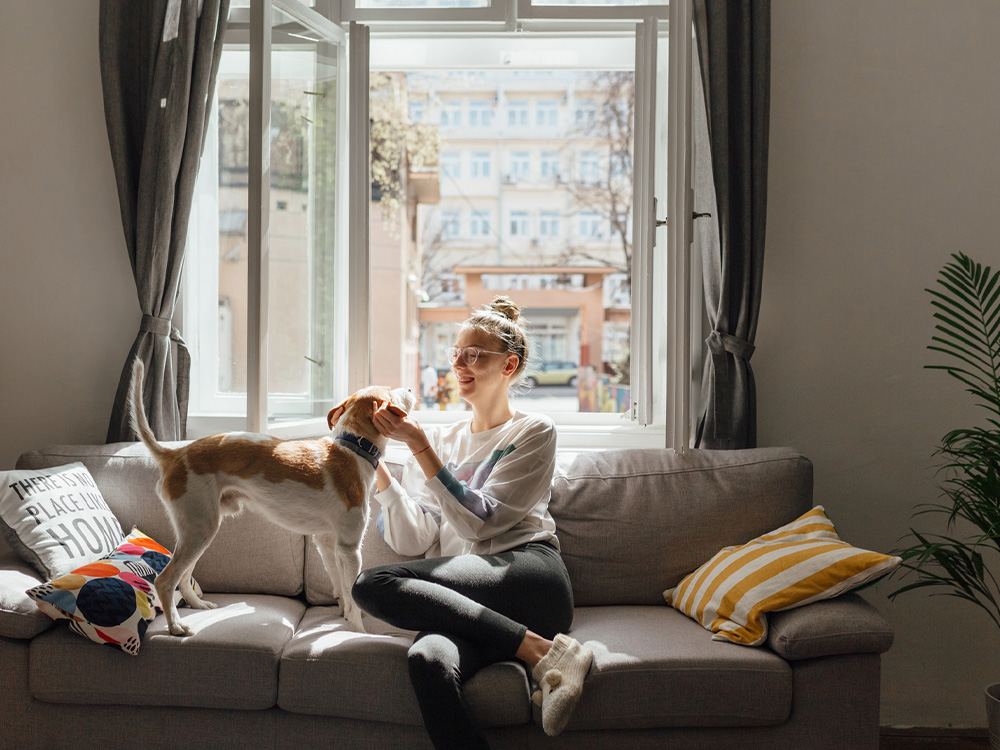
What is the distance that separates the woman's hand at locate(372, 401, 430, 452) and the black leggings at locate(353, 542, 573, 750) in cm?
29

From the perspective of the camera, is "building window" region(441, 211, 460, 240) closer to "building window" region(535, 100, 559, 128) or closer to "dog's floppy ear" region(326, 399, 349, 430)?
"building window" region(535, 100, 559, 128)

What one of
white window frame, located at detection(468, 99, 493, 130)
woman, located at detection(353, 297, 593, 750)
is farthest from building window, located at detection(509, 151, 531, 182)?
woman, located at detection(353, 297, 593, 750)

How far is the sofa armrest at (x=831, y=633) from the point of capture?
1.65m

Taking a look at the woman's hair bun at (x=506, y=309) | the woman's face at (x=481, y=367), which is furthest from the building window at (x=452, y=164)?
the woman's face at (x=481, y=367)

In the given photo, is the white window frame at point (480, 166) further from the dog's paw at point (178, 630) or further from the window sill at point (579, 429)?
the dog's paw at point (178, 630)

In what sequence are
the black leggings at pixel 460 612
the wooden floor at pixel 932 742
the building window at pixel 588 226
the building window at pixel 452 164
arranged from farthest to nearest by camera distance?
1. the building window at pixel 452 164
2. the building window at pixel 588 226
3. the wooden floor at pixel 932 742
4. the black leggings at pixel 460 612

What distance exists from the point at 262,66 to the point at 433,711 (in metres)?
1.74

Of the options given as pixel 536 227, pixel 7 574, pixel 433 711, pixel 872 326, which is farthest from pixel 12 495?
pixel 536 227

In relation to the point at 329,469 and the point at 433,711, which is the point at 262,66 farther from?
the point at 433,711

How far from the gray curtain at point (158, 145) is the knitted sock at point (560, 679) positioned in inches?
59.6

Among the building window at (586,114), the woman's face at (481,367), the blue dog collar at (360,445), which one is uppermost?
the building window at (586,114)

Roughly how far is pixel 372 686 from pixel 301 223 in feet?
4.91

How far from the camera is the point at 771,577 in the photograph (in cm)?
182

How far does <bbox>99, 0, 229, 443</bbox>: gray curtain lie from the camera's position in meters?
2.45
